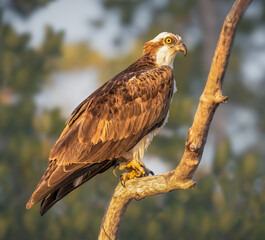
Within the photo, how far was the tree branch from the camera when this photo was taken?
3705 mm

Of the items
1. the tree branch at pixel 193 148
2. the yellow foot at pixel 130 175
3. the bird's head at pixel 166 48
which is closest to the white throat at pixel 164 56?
the bird's head at pixel 166 48

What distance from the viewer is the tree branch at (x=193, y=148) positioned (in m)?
3.71

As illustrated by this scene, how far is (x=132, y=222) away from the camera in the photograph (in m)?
10.5

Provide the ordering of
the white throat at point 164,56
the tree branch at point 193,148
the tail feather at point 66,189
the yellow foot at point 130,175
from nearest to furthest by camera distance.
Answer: the tree branch at point 193,148 → the tail feather at point 66,189 → the yellow foot at point 130,175 → the white throat at point 164,56

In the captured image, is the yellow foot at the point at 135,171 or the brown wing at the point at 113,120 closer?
the brown wing at the point at 113,120

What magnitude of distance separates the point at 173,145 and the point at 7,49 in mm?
5492

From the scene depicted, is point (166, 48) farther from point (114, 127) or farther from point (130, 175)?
point (130, 175)

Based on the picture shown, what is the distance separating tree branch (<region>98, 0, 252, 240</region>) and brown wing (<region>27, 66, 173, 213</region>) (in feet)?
1.41

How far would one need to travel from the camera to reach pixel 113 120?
506 centimetres

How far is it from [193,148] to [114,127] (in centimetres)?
119

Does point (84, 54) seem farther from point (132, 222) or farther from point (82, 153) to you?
point (82, 153)

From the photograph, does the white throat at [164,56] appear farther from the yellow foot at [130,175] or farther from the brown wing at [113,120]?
the yellow foot at [130,175]

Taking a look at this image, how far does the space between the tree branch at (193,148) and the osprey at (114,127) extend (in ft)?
0.88

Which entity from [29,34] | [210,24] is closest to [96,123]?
[29,34]
